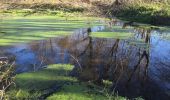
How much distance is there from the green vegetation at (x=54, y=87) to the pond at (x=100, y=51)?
359 mm

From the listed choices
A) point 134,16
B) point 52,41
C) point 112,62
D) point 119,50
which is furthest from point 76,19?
point 112,62

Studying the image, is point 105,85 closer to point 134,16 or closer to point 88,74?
point 88,74

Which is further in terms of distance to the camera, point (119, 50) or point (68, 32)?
point (68, 32)

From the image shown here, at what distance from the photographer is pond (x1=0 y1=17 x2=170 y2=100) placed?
7.14 metres

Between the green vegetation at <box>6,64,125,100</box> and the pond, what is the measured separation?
0.36 meters

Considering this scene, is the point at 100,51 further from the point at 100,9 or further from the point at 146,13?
the point at 100,9

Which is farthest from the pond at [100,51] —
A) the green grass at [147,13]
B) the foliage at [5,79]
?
the green grass at [147,13]

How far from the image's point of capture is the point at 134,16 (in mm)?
16031

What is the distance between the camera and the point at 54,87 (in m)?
6.49

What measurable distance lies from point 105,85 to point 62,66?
1572 mm

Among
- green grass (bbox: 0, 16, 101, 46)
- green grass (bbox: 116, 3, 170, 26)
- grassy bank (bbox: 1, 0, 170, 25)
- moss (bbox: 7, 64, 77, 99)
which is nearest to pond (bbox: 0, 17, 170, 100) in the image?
green grass (bbox: 0, 16, 101, 46)

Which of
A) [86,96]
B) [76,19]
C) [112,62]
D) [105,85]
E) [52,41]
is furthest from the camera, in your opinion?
[76,19]

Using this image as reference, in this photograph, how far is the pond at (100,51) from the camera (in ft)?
23.4

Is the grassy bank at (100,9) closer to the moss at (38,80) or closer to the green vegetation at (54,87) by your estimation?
the moss at (38,80)
